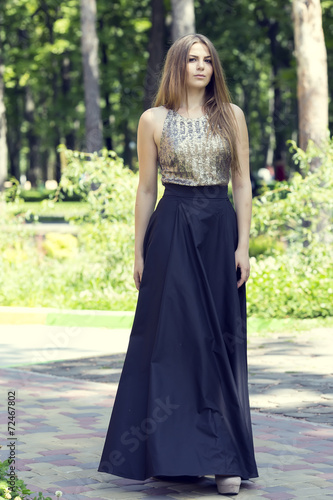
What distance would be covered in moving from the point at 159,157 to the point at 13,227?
25.0 ft

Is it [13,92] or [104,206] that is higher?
[13,92]

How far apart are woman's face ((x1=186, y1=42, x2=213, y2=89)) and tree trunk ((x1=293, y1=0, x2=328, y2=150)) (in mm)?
7611

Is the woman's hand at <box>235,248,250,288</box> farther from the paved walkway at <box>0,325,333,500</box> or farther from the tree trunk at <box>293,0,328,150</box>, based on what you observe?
the tree trunk at <box>293,0,328,150</box>

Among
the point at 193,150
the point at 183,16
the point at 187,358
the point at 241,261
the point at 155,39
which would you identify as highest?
the point at 155,39

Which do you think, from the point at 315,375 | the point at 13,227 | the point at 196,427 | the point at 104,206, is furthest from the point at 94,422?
the point at 13,227

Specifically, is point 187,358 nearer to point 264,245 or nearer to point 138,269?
point 138,269

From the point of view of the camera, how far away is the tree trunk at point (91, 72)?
2136cm

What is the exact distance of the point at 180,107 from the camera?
14.1ft

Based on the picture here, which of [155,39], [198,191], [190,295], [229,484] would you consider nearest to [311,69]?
[198,191]

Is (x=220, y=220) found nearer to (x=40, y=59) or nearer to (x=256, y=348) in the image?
(x=256, y=348)

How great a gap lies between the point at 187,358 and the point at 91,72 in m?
19.2

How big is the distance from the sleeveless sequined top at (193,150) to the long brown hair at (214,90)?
38 millimetres

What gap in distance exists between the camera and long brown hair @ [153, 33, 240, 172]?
4242mm

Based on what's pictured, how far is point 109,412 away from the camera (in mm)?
5820
